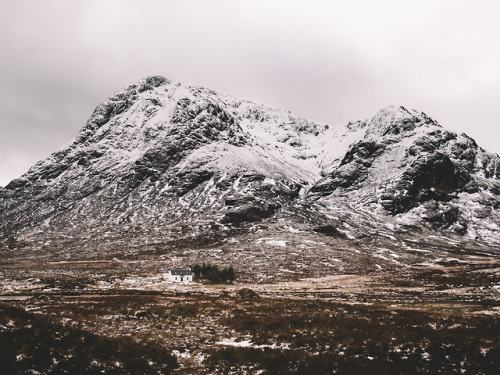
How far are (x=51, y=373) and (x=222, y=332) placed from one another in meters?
15.1

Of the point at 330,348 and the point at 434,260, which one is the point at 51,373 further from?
the point at 434,260

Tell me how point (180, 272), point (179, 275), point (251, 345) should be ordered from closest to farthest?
point (251, 345), point (179, 275), point (180, 272)

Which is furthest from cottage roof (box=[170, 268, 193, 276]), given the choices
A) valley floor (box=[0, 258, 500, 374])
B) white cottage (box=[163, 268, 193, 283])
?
valley floor (box=[0, 258, 500, 374])

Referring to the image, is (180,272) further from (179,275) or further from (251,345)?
(251,345)

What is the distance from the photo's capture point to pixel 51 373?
14586 mm

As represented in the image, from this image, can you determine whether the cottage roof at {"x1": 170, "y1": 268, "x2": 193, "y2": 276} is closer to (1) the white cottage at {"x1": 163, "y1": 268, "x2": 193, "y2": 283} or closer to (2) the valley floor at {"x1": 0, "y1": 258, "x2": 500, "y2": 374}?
(1) the white cottage at {"x1": 163, "y1": 268, "x2": 193, "y2": 283}

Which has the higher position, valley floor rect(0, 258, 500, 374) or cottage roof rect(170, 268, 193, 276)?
valley floor rect(0, 258, 500, 374)

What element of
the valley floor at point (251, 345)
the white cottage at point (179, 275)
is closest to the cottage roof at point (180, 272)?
the white cottage at point (179, 275)

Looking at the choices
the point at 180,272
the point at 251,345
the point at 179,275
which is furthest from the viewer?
the point at 180,272

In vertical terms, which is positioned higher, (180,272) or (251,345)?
(251,345)

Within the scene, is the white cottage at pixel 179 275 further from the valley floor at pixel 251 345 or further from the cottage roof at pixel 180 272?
the valley floor at pixel 251 345

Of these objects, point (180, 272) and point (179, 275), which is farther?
point (180, 272)

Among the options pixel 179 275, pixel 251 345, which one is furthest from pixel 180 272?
pixel 251 345

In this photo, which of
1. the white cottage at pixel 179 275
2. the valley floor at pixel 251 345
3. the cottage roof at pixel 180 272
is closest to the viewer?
the valley floor at pixel 251 345
